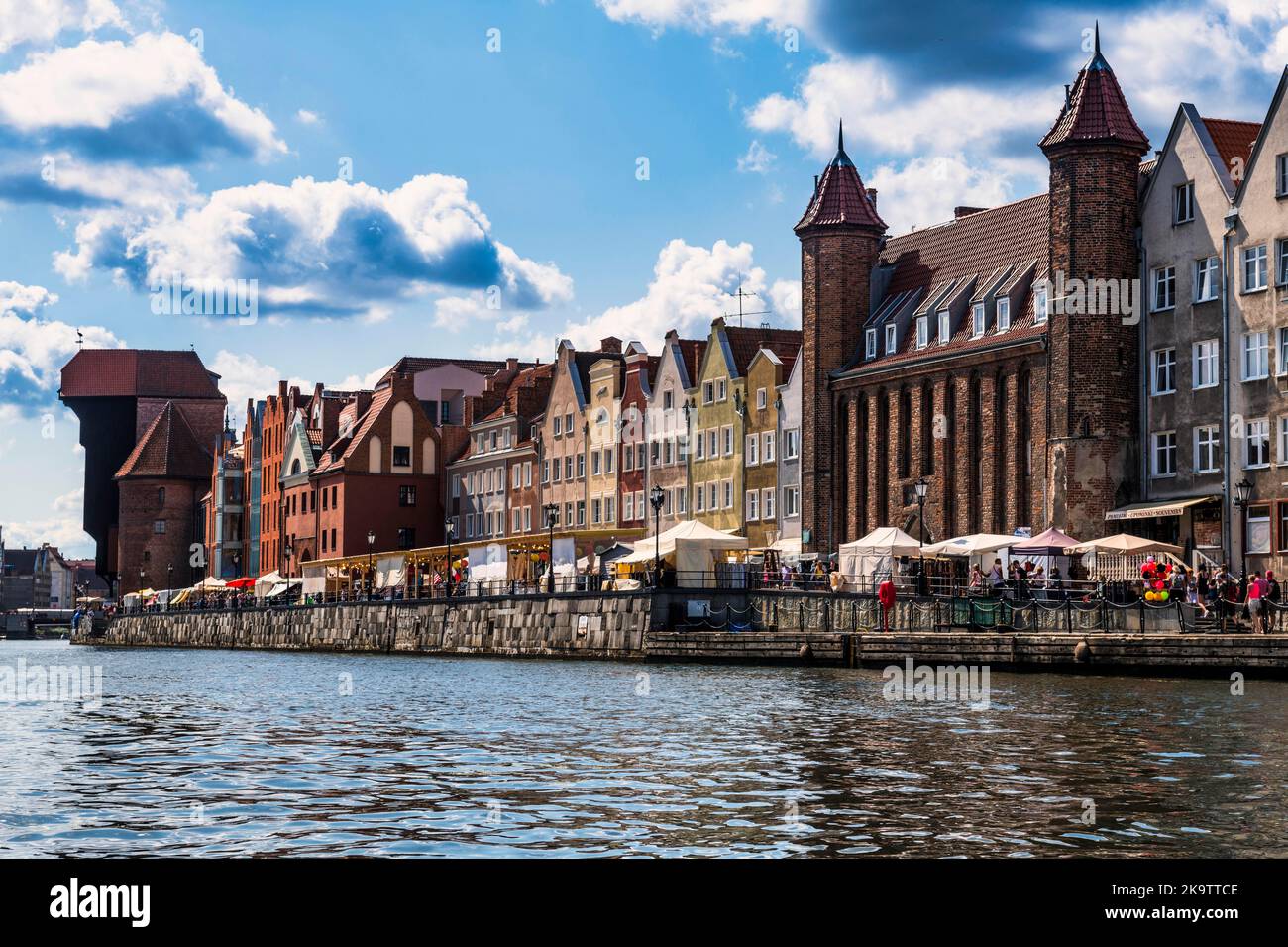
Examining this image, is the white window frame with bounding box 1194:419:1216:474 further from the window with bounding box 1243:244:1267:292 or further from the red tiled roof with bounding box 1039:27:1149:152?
the red tiled roof with bounding box 1039:27:1149:152

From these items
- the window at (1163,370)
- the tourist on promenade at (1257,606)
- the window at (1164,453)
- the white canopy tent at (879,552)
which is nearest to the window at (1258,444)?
the window at (1164,453)

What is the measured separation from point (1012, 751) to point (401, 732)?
34.7 feet

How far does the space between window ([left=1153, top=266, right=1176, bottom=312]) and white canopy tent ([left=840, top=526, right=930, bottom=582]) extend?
12334mm

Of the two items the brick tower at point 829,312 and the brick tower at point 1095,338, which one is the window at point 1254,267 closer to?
the brick tower at point 1095,338

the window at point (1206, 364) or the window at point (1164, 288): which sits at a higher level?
the window at point (1164, 288)

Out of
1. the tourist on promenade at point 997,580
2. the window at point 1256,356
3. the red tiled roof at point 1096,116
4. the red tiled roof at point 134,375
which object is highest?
the red tiled roof at point 134,375

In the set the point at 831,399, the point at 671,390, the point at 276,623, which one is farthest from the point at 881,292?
the point at 276,623

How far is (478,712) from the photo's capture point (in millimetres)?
36125

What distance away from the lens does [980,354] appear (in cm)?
7181

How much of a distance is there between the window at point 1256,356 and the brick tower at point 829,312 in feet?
73.8

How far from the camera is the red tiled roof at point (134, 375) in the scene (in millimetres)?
188000

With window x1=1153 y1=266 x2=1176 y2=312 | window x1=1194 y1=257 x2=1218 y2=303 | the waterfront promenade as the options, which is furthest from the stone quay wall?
window x1=1194 y1=257 x2=1218 y2=303

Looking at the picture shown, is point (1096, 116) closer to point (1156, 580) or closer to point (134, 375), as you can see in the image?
point (1156, 580)

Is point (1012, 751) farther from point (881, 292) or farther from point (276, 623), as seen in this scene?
point (276, 623)
